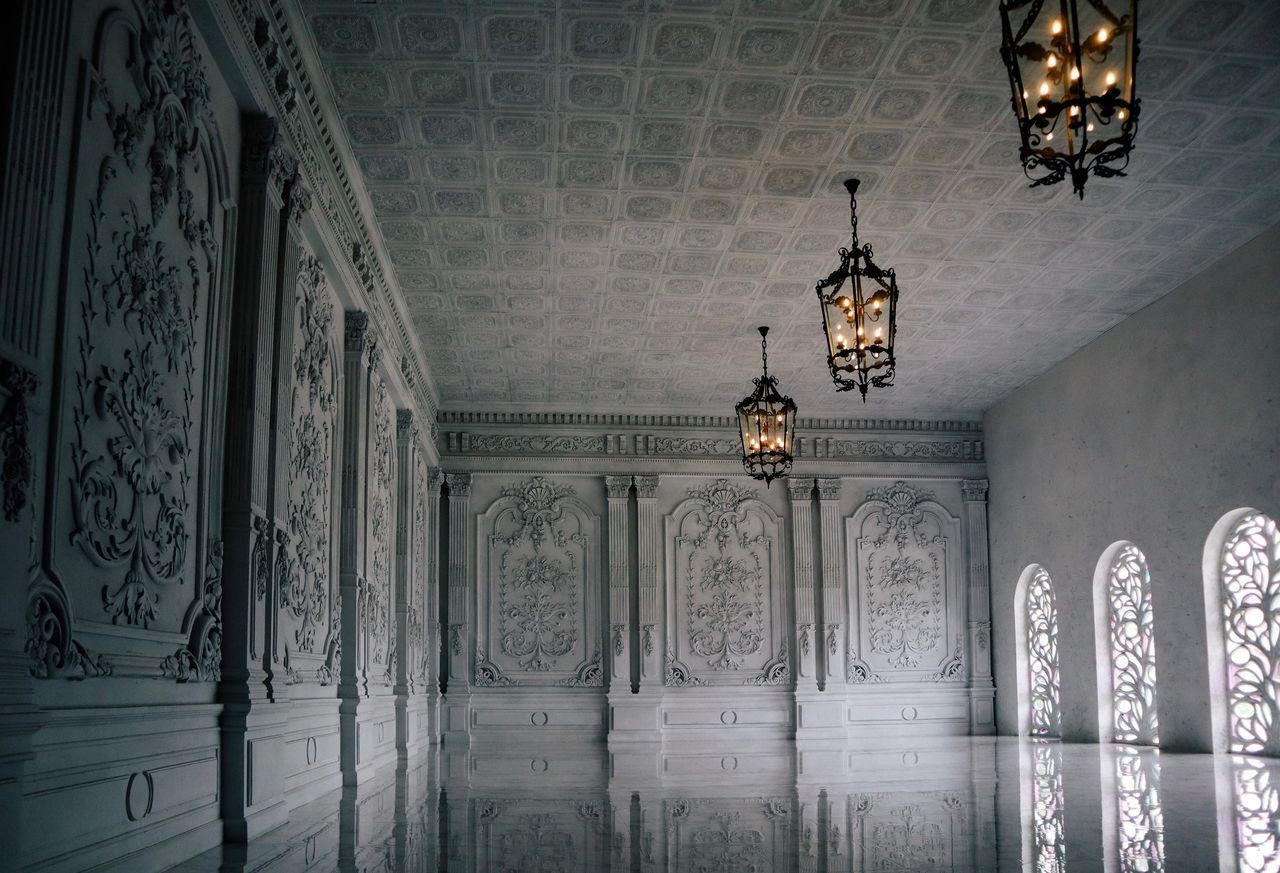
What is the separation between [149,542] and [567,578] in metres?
11.6

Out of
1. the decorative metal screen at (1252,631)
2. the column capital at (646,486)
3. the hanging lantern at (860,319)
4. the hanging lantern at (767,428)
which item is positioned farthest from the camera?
the column capital at (646,486)

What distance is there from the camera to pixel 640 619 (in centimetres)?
1570

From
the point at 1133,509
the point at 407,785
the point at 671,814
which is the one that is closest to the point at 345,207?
the point at 407,785

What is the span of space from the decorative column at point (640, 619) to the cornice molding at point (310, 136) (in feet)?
18.8

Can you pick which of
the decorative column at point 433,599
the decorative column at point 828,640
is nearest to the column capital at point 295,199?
the decorative column at point 433,599

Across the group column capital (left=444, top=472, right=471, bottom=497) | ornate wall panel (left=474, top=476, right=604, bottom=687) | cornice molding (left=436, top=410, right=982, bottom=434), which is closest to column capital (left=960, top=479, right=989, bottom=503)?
cornice molding (left=436, top=410, right=982, bottom=434)

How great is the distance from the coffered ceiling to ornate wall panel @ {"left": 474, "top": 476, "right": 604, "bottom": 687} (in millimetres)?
3027

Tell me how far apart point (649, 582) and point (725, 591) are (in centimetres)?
116

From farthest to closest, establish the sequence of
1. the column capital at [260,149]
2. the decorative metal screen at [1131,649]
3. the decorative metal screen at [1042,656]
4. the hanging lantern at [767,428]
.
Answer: the decorative metal screen at [1042,656] → the decorative metal screen at [1131,649] → the hanging lantern at [767,428] → the column capital at [260,149]

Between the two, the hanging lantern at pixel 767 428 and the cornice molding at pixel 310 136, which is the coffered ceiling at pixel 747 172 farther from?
the hanging lantern at pixel 767 428

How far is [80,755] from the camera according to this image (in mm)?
3654

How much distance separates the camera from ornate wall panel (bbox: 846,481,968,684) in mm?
16281

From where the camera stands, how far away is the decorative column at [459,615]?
15.0 metres

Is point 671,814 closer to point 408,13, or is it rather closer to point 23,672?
point 23,672
